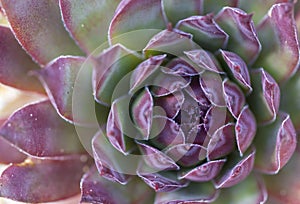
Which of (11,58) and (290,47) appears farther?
(11,58)

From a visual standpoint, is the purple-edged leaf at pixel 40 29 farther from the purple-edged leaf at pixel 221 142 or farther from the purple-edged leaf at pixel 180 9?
the purple-edged leaf at pixel 221 142

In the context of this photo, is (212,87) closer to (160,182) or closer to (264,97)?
(264,97)

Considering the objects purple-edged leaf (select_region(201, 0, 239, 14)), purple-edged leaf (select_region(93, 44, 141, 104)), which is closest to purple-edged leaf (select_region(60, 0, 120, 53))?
purple-edged leaf (select_region(93, 44, 141, 104))

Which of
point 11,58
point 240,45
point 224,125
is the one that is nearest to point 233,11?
point 240,45

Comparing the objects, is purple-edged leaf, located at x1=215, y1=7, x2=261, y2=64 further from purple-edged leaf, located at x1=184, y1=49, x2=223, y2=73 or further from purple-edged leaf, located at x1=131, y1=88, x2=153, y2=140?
purple-edged leaf, located at x1=131, y1=88, x2=153, y2=140

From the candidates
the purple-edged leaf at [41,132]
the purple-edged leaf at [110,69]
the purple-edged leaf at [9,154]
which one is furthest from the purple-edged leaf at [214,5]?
the purple-edged leaf at [9,154]

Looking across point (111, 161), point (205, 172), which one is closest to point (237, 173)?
point (205, 172)

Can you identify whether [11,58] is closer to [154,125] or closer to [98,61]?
[98,61]
